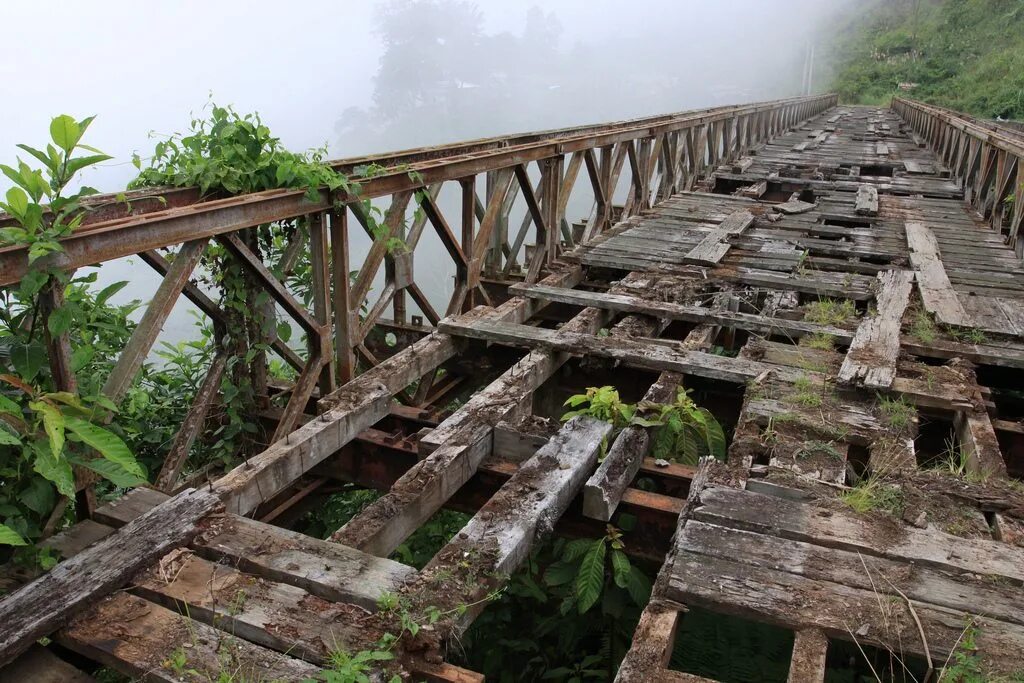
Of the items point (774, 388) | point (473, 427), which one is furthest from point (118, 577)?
point (774, 388)

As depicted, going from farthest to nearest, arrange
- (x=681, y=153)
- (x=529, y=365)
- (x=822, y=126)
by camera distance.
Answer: (x=822, y=126), (x=681, y=153), (x=529, y=365)

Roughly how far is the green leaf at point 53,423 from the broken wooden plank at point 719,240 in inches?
200

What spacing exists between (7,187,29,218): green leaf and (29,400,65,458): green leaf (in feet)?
2.08

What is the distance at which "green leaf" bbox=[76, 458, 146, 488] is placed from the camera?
265 centimetres

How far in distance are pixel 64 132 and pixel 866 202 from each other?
8.76m

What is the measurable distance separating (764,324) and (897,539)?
2334 millimetres

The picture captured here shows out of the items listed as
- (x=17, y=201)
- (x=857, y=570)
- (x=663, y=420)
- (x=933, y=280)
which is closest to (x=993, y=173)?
(x=933, y=280)

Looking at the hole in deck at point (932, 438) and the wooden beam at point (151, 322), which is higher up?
the wooden beam at point (151, 322)

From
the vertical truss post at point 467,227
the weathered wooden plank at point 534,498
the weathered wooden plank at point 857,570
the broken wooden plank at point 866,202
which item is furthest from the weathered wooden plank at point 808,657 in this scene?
the broken wooden plank at point 866,202

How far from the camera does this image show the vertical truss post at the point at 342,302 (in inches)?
164

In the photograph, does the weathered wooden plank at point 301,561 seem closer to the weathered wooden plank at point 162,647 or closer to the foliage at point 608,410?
the weathered wooden plank at point 162,647

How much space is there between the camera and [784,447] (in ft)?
10.9

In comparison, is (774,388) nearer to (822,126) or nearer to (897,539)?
(897,539)

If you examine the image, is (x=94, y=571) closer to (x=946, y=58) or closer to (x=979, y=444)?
(x=979, y=444)
